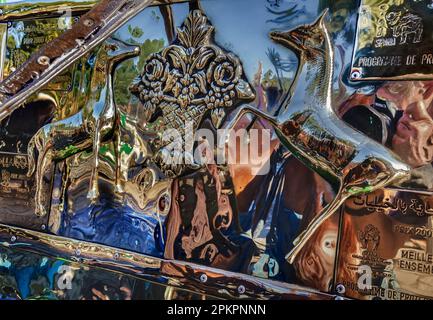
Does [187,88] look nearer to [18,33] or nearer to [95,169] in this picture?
[95,169]

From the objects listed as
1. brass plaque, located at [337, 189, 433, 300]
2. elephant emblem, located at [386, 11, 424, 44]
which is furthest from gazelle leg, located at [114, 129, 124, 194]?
elephant emblem, located at [386, 11, 424, 44]

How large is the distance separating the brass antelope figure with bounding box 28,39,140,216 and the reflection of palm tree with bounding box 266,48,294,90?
61 centimetres

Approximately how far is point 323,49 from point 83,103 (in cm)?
113

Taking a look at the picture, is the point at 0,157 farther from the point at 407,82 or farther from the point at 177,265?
the point at 407,82

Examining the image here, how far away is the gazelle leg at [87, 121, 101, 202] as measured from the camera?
2.29 m

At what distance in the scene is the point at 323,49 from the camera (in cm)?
182

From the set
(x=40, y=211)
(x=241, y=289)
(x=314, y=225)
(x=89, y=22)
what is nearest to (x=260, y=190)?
(x=314, y=225)

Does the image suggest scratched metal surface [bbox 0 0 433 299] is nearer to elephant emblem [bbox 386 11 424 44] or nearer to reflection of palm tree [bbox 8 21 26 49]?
elephant emblem [bbox 386 11 424 44]

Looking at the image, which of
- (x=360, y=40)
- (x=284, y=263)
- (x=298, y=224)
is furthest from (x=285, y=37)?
(x=284, y=263)

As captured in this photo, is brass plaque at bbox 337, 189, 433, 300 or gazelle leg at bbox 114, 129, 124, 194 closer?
brass plaque at bbox 337, 189, 433, 300

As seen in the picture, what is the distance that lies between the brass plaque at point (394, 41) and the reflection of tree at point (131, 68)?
845 millimetres

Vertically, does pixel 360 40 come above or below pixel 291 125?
above

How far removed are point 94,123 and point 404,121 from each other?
50.8 inches
